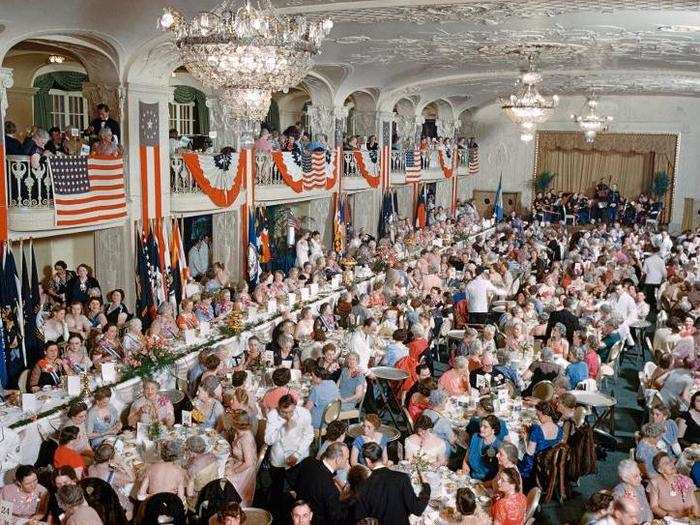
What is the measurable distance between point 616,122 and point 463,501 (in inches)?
1007

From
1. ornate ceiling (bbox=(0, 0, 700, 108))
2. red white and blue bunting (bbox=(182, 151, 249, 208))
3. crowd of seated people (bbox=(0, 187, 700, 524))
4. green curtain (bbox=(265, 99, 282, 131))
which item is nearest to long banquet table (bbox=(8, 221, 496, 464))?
crowd of seated people (bbox=(0, 187, 700, 524))

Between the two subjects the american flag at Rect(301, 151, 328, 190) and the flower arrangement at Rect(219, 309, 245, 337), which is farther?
the american flag at Rect(301, 151, 328, 190)

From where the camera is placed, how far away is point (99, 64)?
41.4ft

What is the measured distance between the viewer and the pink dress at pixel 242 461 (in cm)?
693

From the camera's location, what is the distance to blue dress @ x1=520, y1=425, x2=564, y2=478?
Result: 7.51 meters

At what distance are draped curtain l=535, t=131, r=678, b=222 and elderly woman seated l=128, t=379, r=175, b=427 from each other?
81.1 ft

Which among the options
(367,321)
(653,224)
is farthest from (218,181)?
(653,224)

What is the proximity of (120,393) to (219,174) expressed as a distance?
682cm

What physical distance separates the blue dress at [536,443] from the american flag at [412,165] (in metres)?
16.5

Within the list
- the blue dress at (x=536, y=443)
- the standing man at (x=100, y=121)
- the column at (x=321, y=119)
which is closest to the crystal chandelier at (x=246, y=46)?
the blue dress at (x=536, y=443)

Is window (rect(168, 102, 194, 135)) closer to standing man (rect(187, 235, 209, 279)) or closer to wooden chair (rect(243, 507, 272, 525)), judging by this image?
standing man (rect(187, 235, 209, 279))

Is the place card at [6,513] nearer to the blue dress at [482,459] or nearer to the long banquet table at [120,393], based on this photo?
the long banquet table at [120,393]

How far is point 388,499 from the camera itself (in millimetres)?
5945

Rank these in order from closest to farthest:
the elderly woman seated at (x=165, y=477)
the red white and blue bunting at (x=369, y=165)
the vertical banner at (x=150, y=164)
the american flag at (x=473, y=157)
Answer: the elderly woman seated at (x=165, y=477) < the vertical banner at (x=150, y=164) < the red white and blue bunting at (x=369, y=165) < the american flag at (x=473, y=157)
